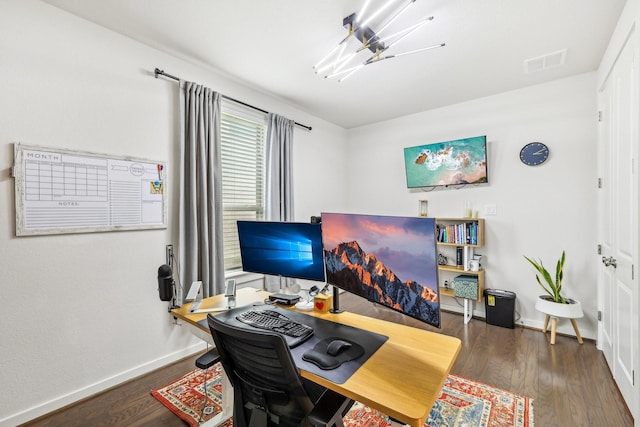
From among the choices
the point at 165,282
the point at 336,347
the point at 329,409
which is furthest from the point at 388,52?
the point at 329,409

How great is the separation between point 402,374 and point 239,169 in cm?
271

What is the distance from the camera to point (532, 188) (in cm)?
328

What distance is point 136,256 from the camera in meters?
2.34

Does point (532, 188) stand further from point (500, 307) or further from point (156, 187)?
point (156, 187)

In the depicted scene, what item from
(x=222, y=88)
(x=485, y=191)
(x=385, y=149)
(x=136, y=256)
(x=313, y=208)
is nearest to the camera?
(x=136, y=256)

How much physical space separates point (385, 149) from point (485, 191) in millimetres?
1566

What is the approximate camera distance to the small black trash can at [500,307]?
128 inches

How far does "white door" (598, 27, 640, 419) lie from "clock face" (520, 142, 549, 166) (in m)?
0.54

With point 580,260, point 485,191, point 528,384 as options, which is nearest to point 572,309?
point 580,260

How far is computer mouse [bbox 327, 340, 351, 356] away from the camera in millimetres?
1213

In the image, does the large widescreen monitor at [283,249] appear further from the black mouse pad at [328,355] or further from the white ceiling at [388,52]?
the white ceiling at [388,52]

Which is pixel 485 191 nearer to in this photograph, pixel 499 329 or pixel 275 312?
pixel 499 329

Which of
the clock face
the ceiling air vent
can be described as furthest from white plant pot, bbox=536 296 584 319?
the ceiling air vent

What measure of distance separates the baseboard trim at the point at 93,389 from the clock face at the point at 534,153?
4.04 meters
